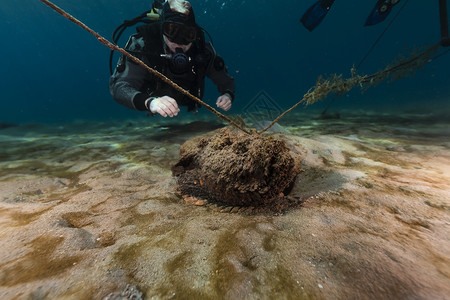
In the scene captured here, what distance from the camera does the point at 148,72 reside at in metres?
5.08

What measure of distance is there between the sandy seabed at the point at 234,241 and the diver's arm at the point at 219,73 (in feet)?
14.6

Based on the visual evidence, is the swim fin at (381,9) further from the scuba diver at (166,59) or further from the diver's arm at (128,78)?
the diver's arm at (128,78)

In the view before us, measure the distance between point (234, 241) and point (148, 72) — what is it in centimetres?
524

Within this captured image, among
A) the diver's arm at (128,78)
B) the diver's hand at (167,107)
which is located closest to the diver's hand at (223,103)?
the diver's hand at (167,107)

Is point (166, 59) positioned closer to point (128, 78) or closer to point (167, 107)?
point (128, 78)

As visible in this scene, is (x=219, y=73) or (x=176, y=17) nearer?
(x=176, y=17)

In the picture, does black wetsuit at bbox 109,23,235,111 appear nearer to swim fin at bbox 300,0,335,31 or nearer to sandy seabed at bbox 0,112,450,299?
sandy seabed at bbox 0,112,450,299

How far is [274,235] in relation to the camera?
4.45ft

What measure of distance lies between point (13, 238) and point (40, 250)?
36cm

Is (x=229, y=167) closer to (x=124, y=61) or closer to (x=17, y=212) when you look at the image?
(x=17, y=212)

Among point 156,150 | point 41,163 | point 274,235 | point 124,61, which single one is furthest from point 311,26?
point 41,163


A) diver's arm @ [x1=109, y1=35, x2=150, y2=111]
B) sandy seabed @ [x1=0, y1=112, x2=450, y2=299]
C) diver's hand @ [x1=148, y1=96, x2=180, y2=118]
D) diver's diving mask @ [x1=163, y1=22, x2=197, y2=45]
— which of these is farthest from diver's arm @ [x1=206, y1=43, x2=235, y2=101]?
sandy seabed @ [x1=0, y1=112, x2=450, y2=299]

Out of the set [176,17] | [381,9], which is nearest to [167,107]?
[176,17]

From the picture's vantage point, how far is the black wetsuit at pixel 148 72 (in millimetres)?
4556
